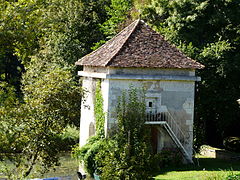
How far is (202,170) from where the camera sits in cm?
1969

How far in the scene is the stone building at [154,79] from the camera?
2034cm

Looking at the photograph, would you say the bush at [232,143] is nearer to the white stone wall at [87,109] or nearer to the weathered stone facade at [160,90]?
the weathered stone facade at [160,90]

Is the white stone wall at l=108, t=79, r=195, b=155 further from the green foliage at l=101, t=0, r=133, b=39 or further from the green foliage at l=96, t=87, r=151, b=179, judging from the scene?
the green foliage at l=101, t=0, r=133, b=39

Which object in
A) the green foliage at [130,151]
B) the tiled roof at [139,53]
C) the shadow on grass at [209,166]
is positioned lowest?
the shadow on grass at [209,166]

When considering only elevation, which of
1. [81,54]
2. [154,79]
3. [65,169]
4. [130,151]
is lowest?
[65,169]

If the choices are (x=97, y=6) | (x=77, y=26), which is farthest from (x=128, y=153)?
(x=97, y=6)

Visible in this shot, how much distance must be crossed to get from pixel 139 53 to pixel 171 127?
3584mm

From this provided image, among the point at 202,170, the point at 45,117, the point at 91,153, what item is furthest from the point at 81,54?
the point at 45,117

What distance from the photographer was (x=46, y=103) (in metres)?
15.8

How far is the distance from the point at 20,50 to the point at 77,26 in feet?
→ 78.2

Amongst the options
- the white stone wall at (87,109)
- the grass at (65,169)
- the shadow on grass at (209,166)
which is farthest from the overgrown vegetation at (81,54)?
the grass at (65,169)

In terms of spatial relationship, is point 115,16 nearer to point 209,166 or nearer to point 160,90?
point 160,90

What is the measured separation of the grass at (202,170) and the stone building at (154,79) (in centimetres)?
118

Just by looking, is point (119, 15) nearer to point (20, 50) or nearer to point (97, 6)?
point (97, 6)
